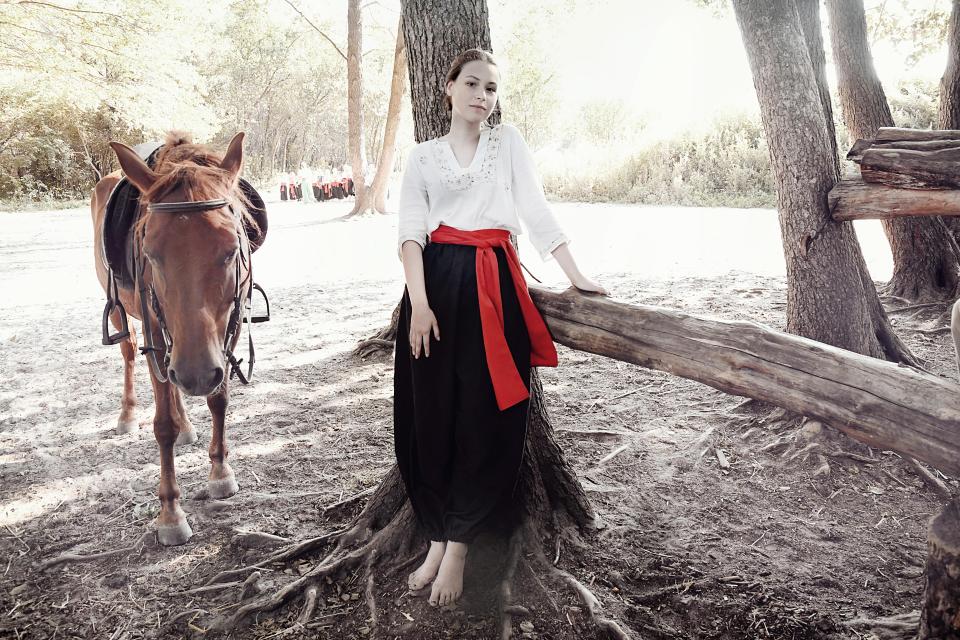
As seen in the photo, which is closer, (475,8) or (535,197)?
(535,197)

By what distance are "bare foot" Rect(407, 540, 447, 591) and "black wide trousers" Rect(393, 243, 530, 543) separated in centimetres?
9

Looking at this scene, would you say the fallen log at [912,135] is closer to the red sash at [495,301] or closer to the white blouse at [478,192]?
the white blouse at [478,192]

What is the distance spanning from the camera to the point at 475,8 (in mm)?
2725

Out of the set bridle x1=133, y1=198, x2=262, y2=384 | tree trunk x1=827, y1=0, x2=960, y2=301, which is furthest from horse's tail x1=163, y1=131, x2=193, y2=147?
tree trunk x1=827, y1=0, x2=960, y2=301

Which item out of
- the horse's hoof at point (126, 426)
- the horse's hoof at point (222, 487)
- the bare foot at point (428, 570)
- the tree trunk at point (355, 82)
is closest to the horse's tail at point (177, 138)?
the horse's hoof at point (222, 487)

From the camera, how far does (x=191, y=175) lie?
266 cm

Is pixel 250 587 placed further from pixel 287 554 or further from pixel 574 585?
pixel 574 585

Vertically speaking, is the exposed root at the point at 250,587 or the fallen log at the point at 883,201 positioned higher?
the fallen log at the point at 883,201

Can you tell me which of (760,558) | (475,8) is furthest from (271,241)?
(760,558)

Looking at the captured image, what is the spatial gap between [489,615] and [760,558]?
4.11 ft

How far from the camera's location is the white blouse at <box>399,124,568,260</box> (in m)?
2.36

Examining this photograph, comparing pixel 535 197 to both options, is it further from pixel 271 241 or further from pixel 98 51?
pixel 98 51

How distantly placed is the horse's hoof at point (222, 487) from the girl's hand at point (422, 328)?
173 cm

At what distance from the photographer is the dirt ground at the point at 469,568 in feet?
7.79
